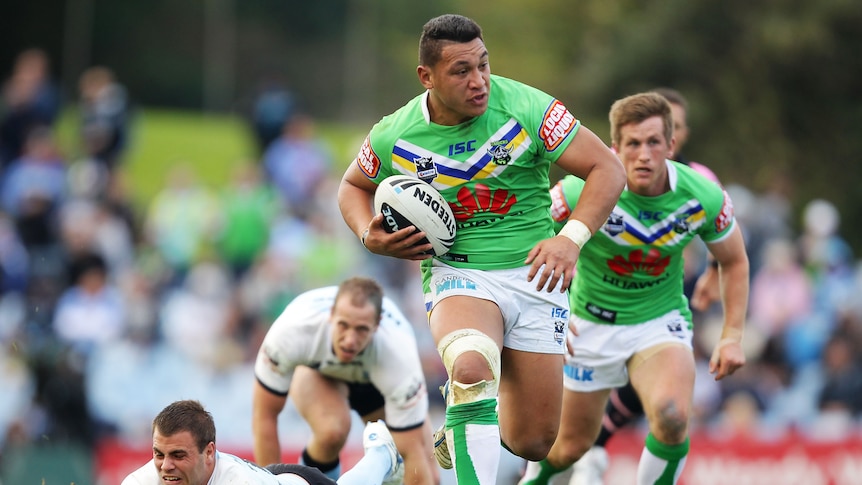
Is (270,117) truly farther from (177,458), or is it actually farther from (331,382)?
(177,458)

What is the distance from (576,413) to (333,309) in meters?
1.76

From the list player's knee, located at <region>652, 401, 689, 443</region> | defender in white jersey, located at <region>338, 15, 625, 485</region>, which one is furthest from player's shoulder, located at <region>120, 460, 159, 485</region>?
player's knee, located at <region>652, 401, 689, 443</region>

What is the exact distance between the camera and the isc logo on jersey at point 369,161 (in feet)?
23.4

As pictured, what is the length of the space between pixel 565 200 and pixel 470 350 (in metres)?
1.80

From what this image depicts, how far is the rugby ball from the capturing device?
673 cm

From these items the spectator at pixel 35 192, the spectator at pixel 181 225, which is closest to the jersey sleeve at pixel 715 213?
the spectator at pixel 181 225

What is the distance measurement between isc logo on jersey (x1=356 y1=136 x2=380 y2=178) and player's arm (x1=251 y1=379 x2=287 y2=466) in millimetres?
2418

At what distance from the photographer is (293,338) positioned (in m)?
8.91

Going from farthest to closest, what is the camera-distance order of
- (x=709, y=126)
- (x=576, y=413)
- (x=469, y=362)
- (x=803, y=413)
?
(x=709, y=126) < (x=803, y=413) < (x=576, y=413) < (x=469, y=362)

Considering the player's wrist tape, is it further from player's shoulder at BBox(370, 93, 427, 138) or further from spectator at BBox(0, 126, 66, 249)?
spectator at BBox(0, 126, 66, 249)

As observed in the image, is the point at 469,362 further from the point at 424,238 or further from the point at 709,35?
the point at 709,35

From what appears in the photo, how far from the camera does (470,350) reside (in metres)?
6.57

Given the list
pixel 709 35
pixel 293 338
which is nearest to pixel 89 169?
pixel 293 338

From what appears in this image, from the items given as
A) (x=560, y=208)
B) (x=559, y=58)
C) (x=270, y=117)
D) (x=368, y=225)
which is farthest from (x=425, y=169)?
(x=559, y=58)
